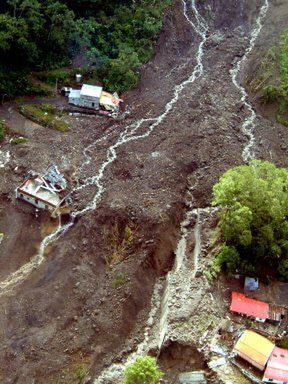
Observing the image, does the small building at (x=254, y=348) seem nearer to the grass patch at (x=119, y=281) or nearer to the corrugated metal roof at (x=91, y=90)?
the grass patch at (x=119, y=281)

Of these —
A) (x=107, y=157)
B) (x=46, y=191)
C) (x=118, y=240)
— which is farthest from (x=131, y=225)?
(x=107, y=157)

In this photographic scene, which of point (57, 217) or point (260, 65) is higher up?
point (260, 65)

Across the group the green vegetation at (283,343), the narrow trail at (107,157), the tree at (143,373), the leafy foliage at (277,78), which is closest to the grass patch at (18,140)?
the narrow trail at (107,157)

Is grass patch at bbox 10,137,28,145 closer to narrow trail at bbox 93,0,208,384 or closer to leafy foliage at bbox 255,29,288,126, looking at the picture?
narrow trail at bbox 93,0,208,384

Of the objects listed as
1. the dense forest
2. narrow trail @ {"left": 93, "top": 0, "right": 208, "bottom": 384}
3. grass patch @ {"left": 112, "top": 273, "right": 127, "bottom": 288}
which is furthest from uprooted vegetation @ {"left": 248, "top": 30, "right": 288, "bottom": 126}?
grass patch @ {"left": 112, "top": 273, "right": 127, "bottom": 288}

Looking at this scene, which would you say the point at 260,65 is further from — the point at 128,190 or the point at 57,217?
the point at 57,217

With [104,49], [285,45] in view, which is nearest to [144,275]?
[104,49]
